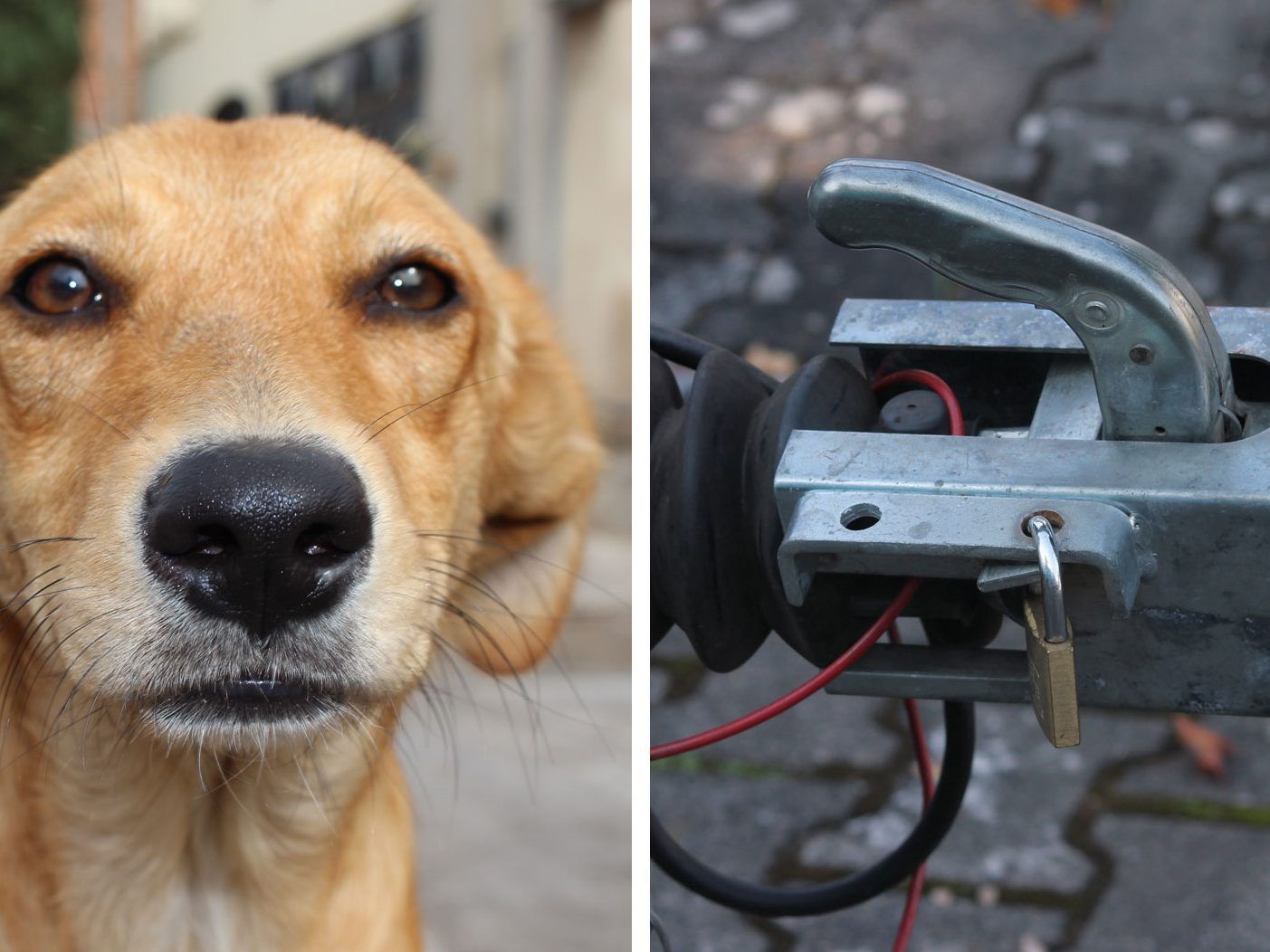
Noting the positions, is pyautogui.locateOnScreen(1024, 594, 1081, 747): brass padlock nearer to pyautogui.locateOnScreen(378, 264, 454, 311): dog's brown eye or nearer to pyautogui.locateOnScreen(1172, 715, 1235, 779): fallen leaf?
pyautogui.locateOnScreen(378, 264, 454, 311): dog's brown eye

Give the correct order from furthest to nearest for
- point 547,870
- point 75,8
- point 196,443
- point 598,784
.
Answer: point 75,8
point 598,784
point 547,870
point 196,443

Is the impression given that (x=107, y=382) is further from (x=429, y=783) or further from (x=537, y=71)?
(x=537, y=71)

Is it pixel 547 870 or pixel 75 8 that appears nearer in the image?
pixel 547 870

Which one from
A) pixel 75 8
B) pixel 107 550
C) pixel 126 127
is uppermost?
pixel 126 127

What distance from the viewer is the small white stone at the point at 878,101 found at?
4.59 m

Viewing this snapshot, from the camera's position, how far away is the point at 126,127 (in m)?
1.70

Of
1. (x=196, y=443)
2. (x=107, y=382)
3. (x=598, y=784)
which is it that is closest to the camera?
(x=196, y=443)

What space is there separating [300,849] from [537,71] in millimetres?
4398

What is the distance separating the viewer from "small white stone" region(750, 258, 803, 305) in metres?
4.06

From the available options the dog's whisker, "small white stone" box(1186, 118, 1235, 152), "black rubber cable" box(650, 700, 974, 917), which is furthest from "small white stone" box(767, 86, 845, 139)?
"black rubber cable" box(650, 700, 974, 917)

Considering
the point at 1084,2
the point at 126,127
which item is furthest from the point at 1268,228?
the point at 126,127

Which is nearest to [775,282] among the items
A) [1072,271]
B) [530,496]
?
[530,496]

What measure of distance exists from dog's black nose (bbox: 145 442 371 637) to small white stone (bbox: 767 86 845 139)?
3.65 metres

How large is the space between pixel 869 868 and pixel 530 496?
828mm
